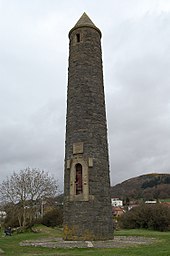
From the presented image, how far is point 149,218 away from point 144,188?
78754mm

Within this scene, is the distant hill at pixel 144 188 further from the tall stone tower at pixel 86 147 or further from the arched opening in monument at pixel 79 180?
the arched opening in monument at pixel 79 180

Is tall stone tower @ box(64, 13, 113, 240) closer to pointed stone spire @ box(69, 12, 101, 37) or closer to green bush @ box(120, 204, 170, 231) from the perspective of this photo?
pointed stone spire @ box(69, 12, 101, 37)

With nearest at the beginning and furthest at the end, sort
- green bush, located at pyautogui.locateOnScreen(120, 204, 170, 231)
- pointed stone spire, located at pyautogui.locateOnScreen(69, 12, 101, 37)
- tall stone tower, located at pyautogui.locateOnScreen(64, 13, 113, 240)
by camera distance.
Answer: tall stone tower, located at pyautogui.locateOnScreen(64, 13, 113, 240), pointed stone spire, located at pyautogui.locateOnScreen(69, 12, 101, 37), green bush, located at pyautogui.locateOnScreen(120, 204, 170, 231)

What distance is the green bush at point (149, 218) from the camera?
27500mm

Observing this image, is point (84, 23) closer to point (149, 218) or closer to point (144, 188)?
point (149, 218)

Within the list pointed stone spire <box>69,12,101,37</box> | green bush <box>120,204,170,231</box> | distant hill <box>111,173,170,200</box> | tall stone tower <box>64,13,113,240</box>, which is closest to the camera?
tall stone tower <box>64,13,113,240</box>

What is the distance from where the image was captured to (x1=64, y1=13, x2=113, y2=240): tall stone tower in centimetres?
1489

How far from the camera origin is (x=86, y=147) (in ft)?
51.1

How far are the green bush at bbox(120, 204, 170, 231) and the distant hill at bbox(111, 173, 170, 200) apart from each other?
167ft

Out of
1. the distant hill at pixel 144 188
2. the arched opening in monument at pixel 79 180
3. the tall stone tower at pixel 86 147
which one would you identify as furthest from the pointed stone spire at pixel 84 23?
the distant hill at pixel 144 188

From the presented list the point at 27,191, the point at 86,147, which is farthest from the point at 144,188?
the point at 86,147

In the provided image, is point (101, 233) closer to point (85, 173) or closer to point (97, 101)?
point (85, 173)

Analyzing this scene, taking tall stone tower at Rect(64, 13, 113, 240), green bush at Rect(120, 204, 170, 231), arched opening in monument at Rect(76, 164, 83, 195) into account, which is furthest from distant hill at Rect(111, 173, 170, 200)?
arched opening in monument at Rect(76, 164, 83, 195)

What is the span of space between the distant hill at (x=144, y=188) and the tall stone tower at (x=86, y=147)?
66.3 metres
